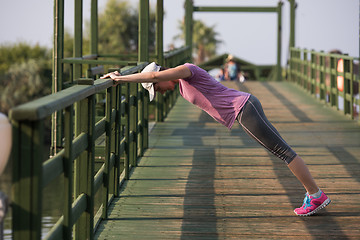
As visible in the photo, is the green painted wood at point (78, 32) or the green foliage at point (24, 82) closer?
the green painted wood at point (78, 32)

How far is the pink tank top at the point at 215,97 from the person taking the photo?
5484 millimetres

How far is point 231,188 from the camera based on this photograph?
688 centimetres

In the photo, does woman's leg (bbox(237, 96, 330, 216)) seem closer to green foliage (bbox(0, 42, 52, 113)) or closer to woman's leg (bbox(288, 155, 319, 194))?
woman's leg (bbox(288, 155, 319, 194))

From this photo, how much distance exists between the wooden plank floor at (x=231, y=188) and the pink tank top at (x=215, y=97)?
2.74ft

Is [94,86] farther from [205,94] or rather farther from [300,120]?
[300,120]

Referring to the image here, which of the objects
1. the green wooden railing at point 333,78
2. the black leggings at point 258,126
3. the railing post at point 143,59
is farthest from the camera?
the green wooden railing at point 333,78

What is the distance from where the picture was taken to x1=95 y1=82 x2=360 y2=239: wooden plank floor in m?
5.46

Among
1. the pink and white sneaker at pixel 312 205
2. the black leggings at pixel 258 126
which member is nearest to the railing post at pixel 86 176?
the black leggings at pixel 258 126

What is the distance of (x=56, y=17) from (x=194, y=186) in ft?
13.1

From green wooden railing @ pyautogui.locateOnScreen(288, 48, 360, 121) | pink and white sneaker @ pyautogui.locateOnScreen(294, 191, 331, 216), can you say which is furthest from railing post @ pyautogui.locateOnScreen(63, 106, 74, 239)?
green wooden railing @ pyautogui.locateOnScreen(288, 48, 360, 121)

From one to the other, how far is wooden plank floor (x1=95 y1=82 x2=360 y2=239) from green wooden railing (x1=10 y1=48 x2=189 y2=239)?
0.33 metres

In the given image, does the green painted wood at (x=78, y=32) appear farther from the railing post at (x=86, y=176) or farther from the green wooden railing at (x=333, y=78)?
the railing post at (x=86, y=176)

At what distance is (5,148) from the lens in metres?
3.38

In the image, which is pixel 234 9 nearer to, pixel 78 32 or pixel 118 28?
pixel 78 32
